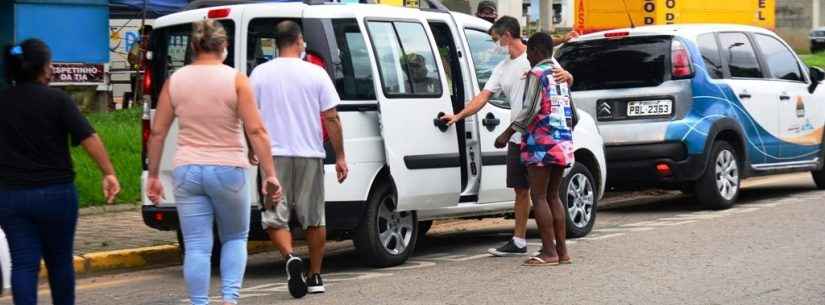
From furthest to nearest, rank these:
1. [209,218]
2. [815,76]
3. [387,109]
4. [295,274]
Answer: [815,76], [387,109], [295,274], [209,218]

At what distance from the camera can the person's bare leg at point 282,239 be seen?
8.78 m

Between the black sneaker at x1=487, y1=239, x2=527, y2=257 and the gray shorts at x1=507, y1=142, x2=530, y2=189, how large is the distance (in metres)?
0.52

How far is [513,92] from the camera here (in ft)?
34.1

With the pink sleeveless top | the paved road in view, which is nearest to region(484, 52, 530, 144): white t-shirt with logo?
→ the paved road

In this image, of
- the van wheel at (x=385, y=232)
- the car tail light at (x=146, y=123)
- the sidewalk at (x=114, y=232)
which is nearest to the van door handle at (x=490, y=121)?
the van wheel at (x=385, y=232)

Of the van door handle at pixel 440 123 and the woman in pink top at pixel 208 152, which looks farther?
the van door handle at pixel 440 123

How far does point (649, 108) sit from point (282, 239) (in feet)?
19.0

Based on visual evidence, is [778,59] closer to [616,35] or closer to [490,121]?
[616,35]

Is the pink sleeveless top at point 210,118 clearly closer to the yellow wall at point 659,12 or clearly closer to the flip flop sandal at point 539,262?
the flip flop sandal at point 539,262

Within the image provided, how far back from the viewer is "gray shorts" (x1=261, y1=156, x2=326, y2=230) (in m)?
8.80

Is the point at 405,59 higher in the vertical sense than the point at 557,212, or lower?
higher

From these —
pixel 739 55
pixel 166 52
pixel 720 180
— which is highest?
pixel 166 52

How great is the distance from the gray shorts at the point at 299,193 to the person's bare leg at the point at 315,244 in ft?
0.15

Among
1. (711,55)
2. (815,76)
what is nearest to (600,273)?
(711,55)
